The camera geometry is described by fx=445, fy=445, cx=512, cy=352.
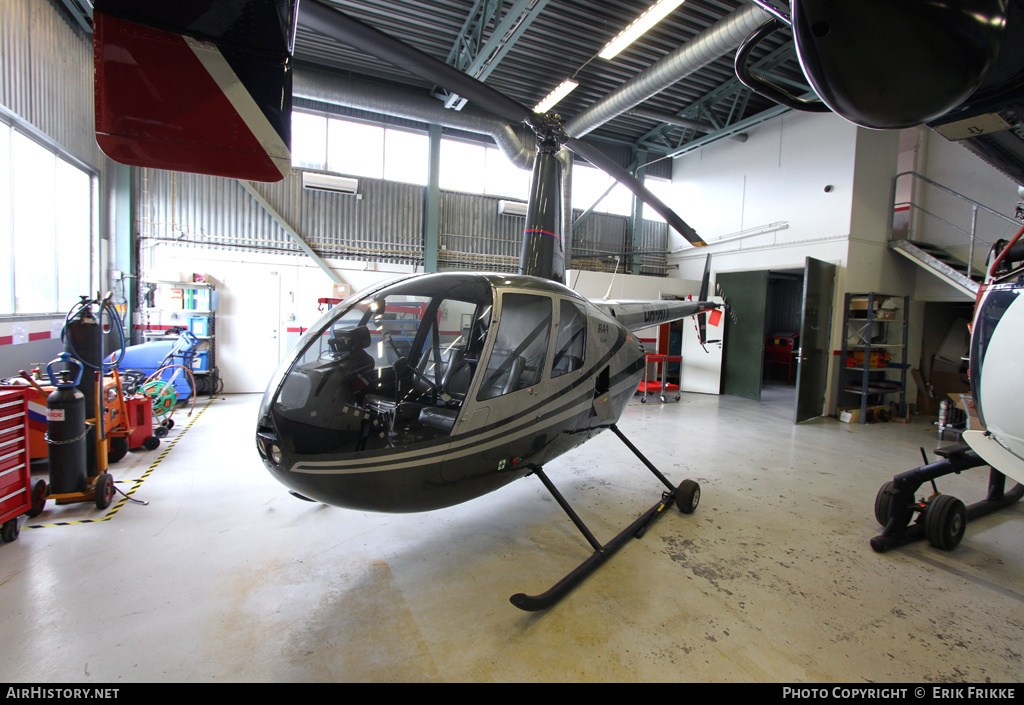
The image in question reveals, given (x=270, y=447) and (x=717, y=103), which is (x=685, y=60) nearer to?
(x=717, y=103)

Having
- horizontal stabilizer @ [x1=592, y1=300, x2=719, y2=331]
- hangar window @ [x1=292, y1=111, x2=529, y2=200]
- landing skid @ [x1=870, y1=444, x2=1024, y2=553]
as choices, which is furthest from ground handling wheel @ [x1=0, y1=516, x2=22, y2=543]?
hangar window @ [x1=292, y1=111, x2=529, y2=200]

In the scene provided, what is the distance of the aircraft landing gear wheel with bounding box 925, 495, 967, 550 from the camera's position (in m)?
3.22

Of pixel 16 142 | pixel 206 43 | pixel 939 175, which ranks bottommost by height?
pixel 206 43

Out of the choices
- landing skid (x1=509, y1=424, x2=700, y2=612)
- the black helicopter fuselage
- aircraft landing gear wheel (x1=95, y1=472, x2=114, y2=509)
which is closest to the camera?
the black helicopter fuselage

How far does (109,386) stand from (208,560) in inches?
Result: 109

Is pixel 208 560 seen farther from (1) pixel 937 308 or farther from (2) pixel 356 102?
(1) pixel 937 308

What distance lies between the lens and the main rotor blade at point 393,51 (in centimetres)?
233

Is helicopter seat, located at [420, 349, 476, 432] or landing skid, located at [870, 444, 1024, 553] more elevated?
helicopter seat, located at [420, 349, 476, 432]

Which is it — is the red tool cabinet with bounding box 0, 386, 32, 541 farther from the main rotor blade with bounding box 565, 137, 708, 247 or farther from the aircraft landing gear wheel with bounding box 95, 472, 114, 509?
the main rotor blade with bounding box 565, 137, 708, 247

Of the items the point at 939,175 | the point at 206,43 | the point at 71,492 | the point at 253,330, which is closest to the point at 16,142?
the point at 253,330

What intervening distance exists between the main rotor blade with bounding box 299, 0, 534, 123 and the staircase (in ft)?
25.1

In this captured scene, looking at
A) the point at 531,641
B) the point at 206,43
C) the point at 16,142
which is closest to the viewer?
the point at 206,43

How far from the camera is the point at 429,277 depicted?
9.07ft

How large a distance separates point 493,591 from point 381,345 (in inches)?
62.5
